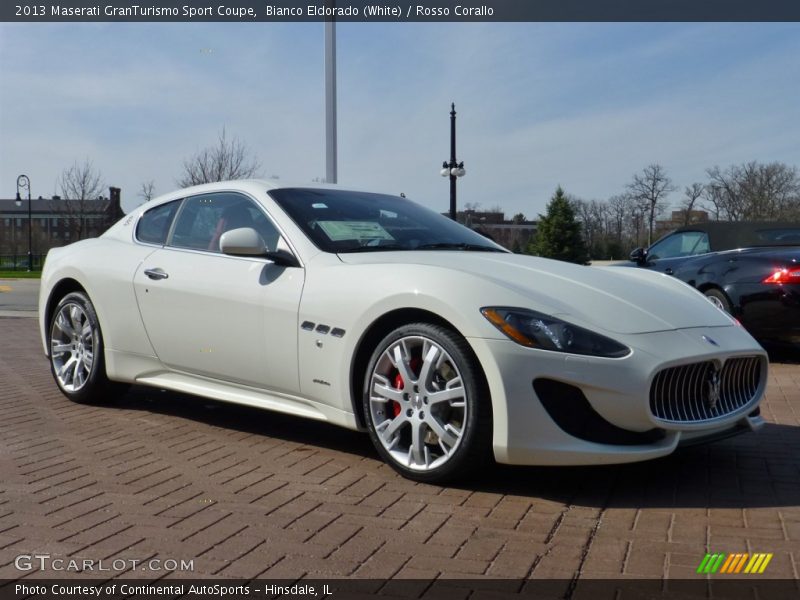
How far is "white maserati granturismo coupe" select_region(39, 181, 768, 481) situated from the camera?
338 centimetres

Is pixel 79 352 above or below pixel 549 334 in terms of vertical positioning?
below

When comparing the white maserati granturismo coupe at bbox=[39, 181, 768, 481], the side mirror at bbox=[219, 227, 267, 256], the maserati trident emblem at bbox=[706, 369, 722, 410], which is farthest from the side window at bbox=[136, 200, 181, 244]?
the maserati trident emblem at bbox=[706, 369, 722, 410]

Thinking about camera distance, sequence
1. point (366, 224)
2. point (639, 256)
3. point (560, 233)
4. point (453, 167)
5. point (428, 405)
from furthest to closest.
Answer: point (560, 233) < point (453, 167) < point (639, 256) < point (366, 224) < point (428, 405)

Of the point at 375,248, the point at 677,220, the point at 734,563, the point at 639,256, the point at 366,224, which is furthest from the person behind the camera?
the point at 677,220

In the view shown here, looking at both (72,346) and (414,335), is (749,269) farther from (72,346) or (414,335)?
(72,346)

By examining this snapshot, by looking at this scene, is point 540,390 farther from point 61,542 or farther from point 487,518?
point 61,542

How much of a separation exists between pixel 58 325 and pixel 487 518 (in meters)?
3.76

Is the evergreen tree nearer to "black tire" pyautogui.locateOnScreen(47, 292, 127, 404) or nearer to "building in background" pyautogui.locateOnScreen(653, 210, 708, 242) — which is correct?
"building in background" pyautogui.locateOnScreen(653, 210, 708, 242)

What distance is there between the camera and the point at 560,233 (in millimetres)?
46812

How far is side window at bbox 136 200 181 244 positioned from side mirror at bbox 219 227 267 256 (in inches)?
43.6

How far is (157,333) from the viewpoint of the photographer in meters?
4.93

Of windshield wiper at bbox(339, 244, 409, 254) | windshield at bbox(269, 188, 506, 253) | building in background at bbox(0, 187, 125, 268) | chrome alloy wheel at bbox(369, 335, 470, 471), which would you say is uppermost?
building in background at bbox(0, 187, 125, 268)

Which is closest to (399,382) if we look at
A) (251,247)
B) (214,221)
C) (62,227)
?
(251,247)

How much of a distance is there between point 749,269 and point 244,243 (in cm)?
574
